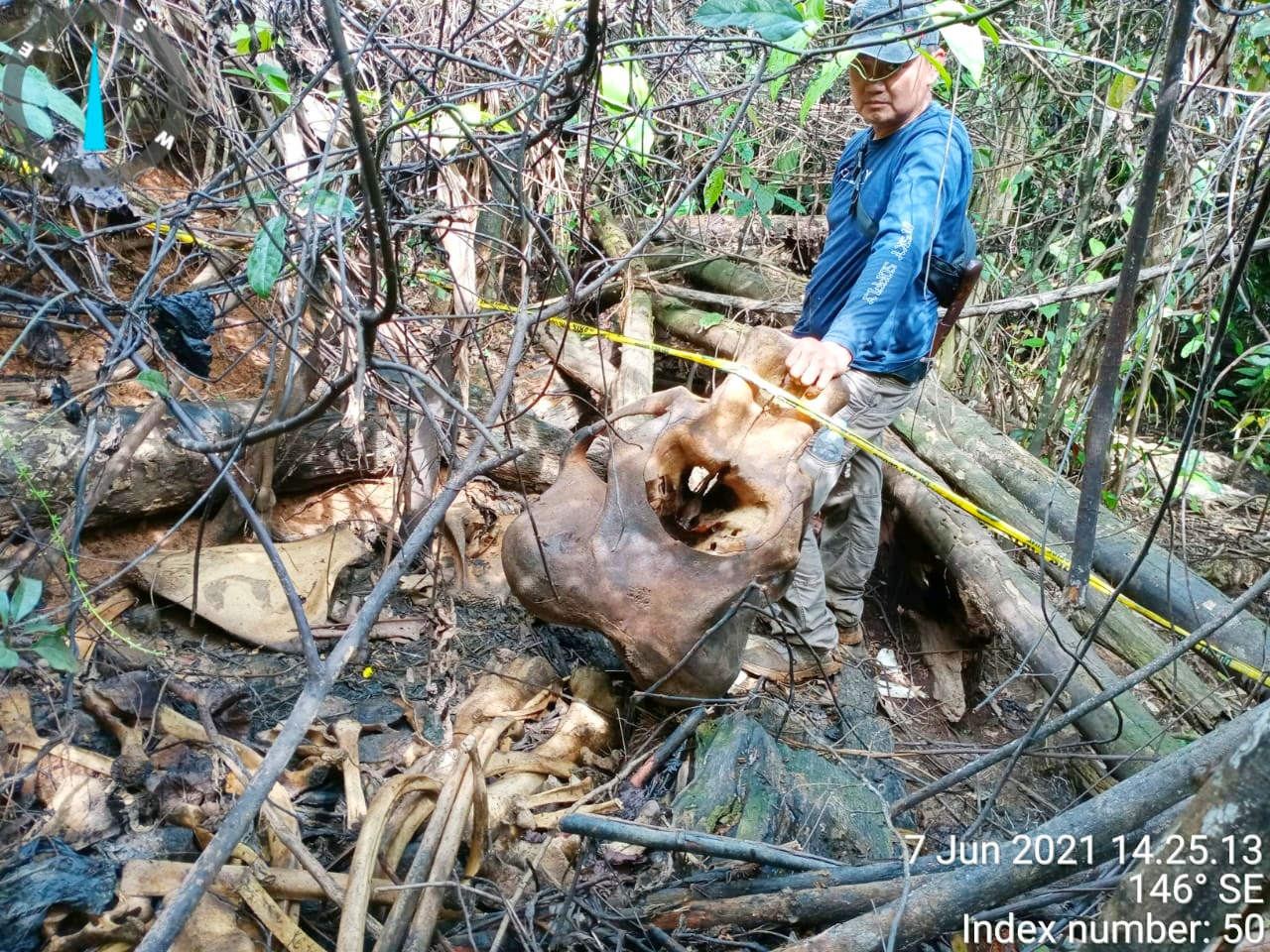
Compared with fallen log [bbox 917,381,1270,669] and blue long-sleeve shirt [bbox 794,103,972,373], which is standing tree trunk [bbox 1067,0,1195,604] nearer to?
fallen log [bbox 917,381,1270,669]

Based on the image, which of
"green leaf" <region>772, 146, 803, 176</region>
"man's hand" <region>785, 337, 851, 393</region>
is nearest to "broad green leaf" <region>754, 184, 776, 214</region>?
"green leaf" <region>772, 146, 803, 176</region>

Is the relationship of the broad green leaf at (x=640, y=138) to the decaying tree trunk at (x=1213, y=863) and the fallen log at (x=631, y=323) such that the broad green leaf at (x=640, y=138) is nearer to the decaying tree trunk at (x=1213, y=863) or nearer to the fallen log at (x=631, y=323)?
the fallen log at (x=631, y=323)

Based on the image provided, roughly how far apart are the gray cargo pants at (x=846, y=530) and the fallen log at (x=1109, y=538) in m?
0.68

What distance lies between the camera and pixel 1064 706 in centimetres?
331

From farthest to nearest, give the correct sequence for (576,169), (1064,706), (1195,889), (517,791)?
(576,169), (1064,706), (517,791), (1195,889)

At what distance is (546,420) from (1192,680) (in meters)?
2.91

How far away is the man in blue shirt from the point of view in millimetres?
2965

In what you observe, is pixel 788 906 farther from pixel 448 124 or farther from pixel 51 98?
pixel 448 124

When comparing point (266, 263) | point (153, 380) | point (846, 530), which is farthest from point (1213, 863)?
point (846, 530)

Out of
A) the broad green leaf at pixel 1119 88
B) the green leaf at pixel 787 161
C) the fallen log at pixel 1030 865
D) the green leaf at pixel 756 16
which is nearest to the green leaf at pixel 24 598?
the fallen log at pixel 1030 865

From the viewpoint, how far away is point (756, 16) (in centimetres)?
180

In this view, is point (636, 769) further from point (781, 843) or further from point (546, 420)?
point (546, 420)

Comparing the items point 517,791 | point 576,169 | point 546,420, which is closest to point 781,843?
point 517,791

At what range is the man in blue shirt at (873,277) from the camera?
9.73 feet
